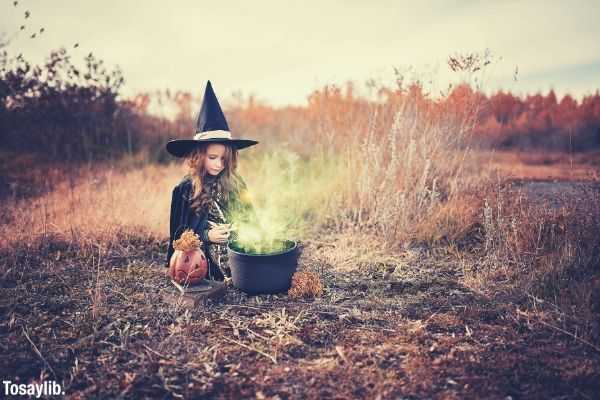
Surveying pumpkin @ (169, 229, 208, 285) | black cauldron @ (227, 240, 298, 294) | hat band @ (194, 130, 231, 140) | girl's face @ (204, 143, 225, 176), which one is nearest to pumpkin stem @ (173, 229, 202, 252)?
pumpkin @ (169, 229, 208, 285)

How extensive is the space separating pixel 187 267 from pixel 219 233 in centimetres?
41

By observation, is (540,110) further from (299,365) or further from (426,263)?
(299,365)

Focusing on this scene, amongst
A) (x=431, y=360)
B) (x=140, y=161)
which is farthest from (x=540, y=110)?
(x=431, y=360)

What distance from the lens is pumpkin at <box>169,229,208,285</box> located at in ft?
8.82

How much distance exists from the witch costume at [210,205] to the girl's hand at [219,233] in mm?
69

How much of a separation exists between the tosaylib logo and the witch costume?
1312 millimetres

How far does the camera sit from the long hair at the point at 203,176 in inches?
121

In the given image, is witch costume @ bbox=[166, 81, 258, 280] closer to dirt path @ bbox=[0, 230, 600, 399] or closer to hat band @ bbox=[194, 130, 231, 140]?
hat band @ bbox=[194, 130, 231, 140]

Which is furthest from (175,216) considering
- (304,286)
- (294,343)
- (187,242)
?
(294,343)

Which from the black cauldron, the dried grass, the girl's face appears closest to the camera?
the black cauldron

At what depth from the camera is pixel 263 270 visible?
2662mm

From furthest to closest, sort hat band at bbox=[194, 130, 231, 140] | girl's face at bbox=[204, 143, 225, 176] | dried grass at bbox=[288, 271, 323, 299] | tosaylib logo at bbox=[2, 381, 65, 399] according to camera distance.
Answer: girl's face at bbox=[204, 143, 225, 176] → hat band at bbox=[194, 130, 231, 140] → dried grass at bbox=[288, 271, 323, 299] → tosaylib logo at bbox=[2, 381, 65, 399]

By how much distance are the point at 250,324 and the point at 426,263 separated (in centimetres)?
180

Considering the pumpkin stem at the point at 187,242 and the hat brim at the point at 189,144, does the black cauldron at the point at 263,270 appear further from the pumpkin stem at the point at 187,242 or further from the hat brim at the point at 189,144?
the hat brim at the point at 189,144
